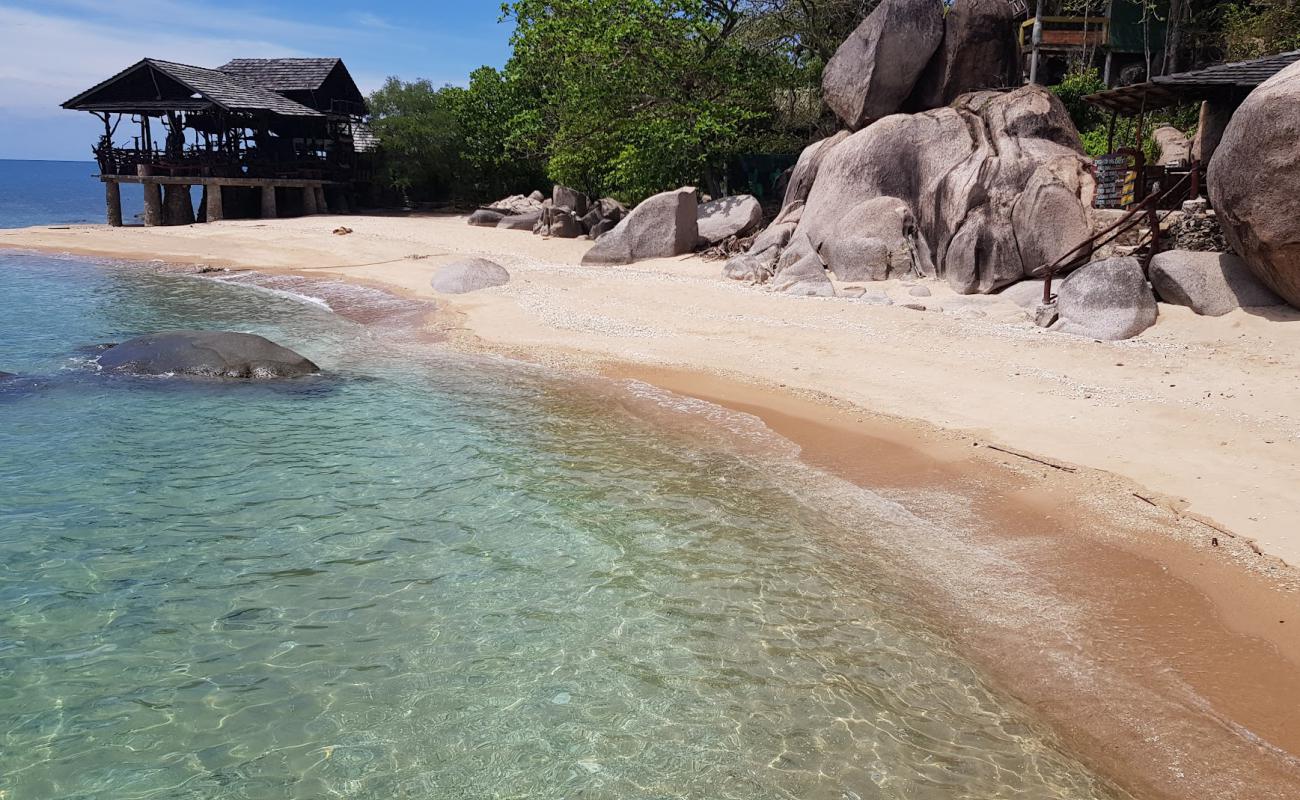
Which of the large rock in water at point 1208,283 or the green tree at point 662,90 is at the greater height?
the green tree at point 662,90

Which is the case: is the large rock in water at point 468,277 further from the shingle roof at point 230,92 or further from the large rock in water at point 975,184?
the shingle roof at point 230,92

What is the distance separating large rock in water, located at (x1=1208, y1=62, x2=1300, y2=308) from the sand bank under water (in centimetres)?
78

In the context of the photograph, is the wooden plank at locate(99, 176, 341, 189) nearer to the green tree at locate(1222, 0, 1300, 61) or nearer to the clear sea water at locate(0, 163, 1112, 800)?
the clear sea water at locate(0, 163, 1112, 800)

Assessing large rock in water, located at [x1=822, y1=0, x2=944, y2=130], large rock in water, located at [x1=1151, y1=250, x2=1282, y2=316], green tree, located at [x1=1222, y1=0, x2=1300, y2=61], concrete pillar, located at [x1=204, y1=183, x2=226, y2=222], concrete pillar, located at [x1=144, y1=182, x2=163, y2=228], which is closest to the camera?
large rock in water, located at [x1=1151, y1=250, x2=1282, y2=316]

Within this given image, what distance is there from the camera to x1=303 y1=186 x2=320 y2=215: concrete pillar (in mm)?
33062

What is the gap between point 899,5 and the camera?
726 inches

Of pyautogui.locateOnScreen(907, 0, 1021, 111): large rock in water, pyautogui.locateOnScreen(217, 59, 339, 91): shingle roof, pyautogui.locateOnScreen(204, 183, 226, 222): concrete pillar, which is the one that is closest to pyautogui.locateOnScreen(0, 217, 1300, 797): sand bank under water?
pyautogui.locateOnScreen(907, 0, 1021, 111): large rock in water

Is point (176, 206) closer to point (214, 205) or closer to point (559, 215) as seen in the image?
point (214, 205)

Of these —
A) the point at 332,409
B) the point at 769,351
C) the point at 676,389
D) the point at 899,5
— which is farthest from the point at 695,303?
the point at 899,5

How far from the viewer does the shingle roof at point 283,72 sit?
115 feet

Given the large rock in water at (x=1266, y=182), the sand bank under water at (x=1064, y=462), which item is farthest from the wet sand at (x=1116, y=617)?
the large rock in water at (x=1266, y=182)

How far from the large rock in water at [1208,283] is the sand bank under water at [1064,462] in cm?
27

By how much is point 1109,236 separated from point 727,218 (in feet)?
28.4

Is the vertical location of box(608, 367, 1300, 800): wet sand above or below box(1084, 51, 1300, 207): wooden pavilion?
below
